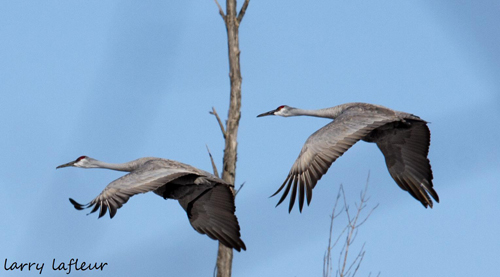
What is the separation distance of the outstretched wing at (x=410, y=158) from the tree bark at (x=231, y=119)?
234 centimetres

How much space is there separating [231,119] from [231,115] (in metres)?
0.07

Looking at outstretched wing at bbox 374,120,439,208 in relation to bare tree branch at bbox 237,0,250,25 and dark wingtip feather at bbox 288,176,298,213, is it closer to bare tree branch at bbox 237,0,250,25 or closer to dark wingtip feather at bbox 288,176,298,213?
dark wingtip feather at bbox 288,176,298,213

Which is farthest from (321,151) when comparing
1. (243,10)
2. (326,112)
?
(243,10)

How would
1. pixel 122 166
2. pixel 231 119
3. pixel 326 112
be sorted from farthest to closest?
1. pixel 326 112
2. pixel 231 119
3. pixel 122 166

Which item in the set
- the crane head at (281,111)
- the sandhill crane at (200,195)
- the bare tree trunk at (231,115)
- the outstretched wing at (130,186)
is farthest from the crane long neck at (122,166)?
the crane head at (281,111)

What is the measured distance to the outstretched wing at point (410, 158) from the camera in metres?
10.7

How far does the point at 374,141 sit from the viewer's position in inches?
436

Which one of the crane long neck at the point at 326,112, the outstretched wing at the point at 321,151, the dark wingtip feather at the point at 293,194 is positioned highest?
the crane long neck at the point at 326,112

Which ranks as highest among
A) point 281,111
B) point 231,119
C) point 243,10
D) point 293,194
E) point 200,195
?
point 243,10

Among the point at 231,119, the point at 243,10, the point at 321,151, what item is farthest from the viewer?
the point at 243,10

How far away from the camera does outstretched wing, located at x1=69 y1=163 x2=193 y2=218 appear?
8.45 metres

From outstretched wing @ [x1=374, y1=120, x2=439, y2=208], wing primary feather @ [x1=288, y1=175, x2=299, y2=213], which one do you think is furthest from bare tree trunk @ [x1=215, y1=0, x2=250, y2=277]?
outstretched wing @ [x1=374, y1=120, x2=439, y2=208]

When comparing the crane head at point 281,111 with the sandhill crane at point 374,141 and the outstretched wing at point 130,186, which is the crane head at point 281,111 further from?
the outstretched wing at point 130,186

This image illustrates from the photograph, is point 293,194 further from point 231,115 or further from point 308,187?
point 231,115
